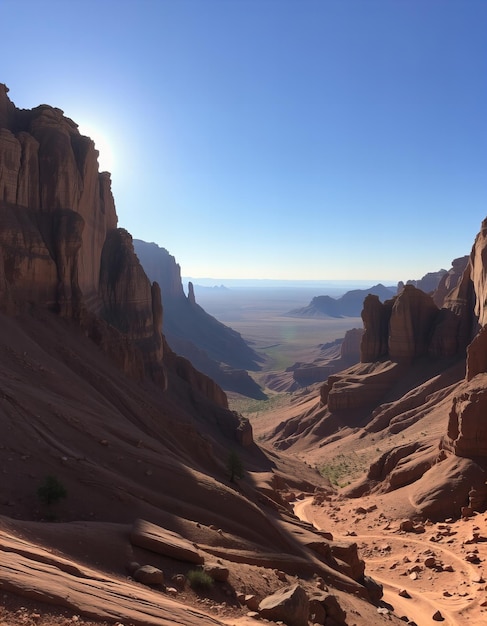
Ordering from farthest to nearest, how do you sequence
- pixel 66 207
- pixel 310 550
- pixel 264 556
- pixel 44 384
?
pixel 66 207
pixel 44 384
pixel 310 550
pixel 264 556

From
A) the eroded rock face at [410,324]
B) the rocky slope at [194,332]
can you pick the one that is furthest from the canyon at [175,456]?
the rocky slope at [194,332]

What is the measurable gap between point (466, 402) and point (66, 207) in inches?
1188

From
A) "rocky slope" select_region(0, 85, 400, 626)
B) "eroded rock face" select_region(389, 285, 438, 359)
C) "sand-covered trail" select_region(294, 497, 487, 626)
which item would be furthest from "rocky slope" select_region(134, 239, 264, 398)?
"sand-covered trail" select_region(294, 497, 487, 626)

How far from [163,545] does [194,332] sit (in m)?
132

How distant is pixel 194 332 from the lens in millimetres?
143500

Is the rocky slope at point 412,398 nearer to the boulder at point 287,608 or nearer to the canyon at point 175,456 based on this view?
the canyon at point 175,456

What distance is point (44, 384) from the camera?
2225 centimetres

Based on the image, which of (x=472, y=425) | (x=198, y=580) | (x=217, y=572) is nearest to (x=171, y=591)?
(x=198, y=580)

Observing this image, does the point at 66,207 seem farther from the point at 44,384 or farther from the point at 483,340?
the point at 483,340

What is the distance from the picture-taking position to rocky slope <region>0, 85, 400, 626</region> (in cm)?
1022

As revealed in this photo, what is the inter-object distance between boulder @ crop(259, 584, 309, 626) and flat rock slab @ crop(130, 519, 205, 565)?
6.80 feet

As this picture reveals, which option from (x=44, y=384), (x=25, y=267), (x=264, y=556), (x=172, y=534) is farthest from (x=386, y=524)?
(x=25, y=267)

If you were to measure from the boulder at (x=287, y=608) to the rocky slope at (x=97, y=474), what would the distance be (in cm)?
4

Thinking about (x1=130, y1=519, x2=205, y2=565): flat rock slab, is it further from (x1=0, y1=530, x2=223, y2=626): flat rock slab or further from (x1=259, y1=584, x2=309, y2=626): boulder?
(x1=259, y1=584, x2=309, y2=626): boulder
